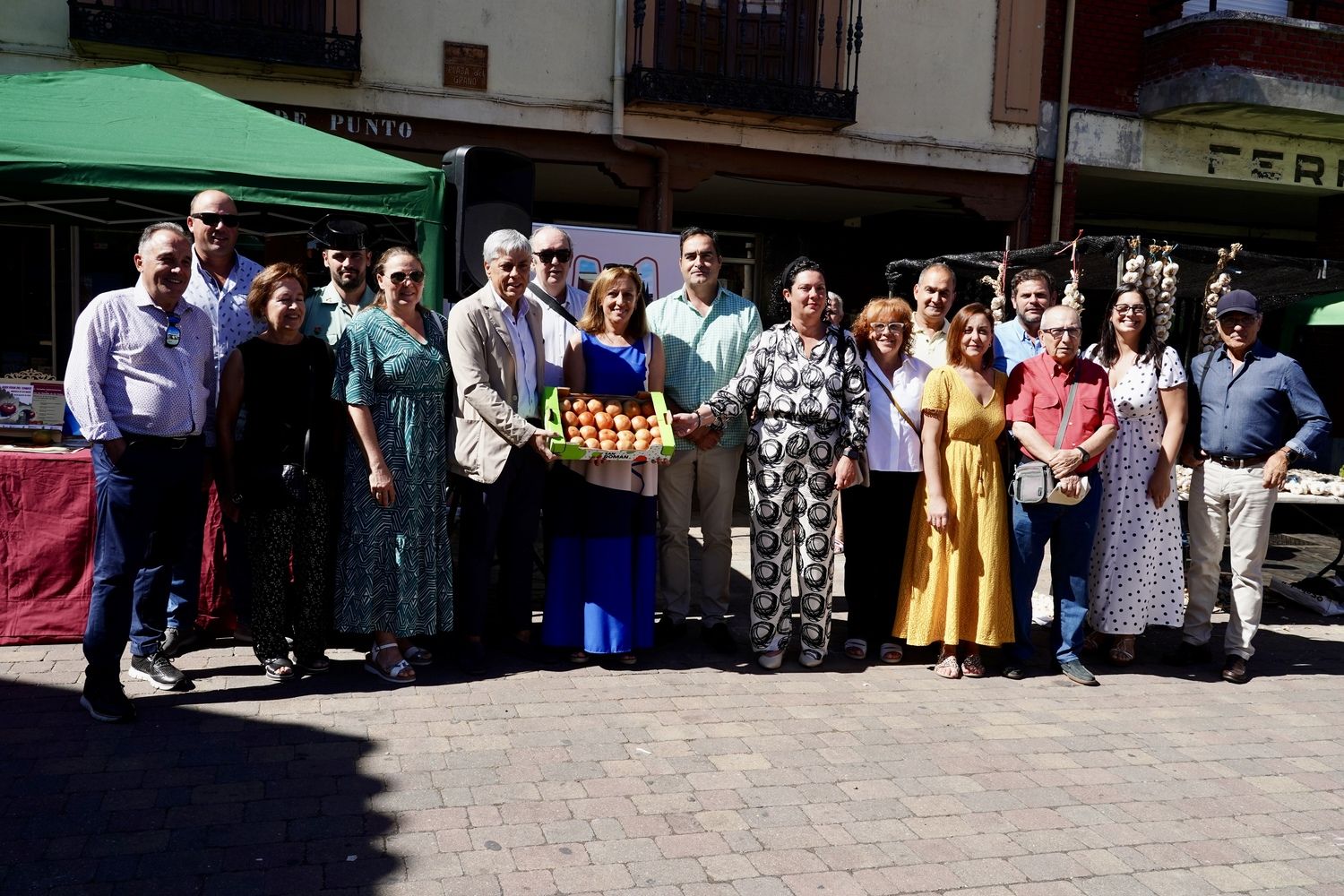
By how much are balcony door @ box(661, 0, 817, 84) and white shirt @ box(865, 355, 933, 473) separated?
6.29 meters

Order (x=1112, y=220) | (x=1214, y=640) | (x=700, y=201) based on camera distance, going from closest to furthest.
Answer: (x=1214, y=640) → (x=700, y=201) → (x=1112, y=220)

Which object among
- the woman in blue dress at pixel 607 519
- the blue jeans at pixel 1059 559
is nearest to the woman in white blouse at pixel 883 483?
the blue jeans at pixel 1059 559

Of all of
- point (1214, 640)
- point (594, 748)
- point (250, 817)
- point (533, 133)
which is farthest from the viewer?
point (533, 133)

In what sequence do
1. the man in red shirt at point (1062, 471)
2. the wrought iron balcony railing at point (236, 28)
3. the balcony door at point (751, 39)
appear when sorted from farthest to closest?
the balcony door at point (751, 39), the wrought iron balcony railing at point (236, 28), the man in red shirt at point (1062, 471)

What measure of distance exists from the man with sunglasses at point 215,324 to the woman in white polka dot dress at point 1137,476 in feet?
14.2

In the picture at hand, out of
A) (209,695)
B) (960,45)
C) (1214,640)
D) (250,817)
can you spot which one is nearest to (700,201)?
(960,45)

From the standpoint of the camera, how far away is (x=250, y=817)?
361 cm

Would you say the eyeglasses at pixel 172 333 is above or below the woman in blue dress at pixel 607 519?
above

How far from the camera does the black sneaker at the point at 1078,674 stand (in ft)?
18.1

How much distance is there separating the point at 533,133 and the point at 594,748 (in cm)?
764

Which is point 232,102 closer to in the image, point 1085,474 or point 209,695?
point 209,695

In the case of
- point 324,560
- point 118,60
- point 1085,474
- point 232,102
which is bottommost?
point 324,560

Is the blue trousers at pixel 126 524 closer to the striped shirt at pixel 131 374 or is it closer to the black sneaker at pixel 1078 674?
the striped shirt at pixel 131 374

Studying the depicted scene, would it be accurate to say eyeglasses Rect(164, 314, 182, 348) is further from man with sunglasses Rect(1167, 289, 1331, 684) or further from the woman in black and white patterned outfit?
man with sunglasses Rect(1167, 289, 1331, 684)
